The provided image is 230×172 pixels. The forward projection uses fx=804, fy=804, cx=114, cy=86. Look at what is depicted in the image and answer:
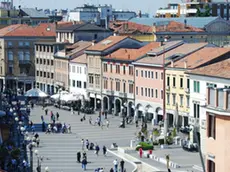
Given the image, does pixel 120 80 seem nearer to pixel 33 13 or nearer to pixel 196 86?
pixel 196 86

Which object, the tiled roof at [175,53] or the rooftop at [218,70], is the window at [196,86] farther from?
the tiled roof at [175,53]

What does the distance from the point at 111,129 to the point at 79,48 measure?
3069 centimetres

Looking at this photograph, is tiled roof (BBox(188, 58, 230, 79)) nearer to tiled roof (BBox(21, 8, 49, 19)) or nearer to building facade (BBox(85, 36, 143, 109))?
building facade (BBox(85, 36, 143, 109))

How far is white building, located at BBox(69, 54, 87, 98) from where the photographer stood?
90812 millimetres

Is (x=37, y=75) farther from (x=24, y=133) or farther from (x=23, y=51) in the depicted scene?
(x=24, y=133)

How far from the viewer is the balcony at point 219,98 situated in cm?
1969

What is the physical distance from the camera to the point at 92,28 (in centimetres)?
10556

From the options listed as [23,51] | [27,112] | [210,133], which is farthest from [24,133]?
[23,51]

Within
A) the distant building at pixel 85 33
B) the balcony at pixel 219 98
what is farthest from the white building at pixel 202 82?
the distant building at pixel 85 33

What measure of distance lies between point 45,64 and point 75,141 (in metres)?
47.7

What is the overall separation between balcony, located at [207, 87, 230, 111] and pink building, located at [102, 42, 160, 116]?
56.3m

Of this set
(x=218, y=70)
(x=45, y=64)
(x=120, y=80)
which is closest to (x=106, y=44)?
(x=120, y=80)

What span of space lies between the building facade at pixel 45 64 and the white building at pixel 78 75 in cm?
842

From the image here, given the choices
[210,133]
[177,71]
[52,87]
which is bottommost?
[52,87]
